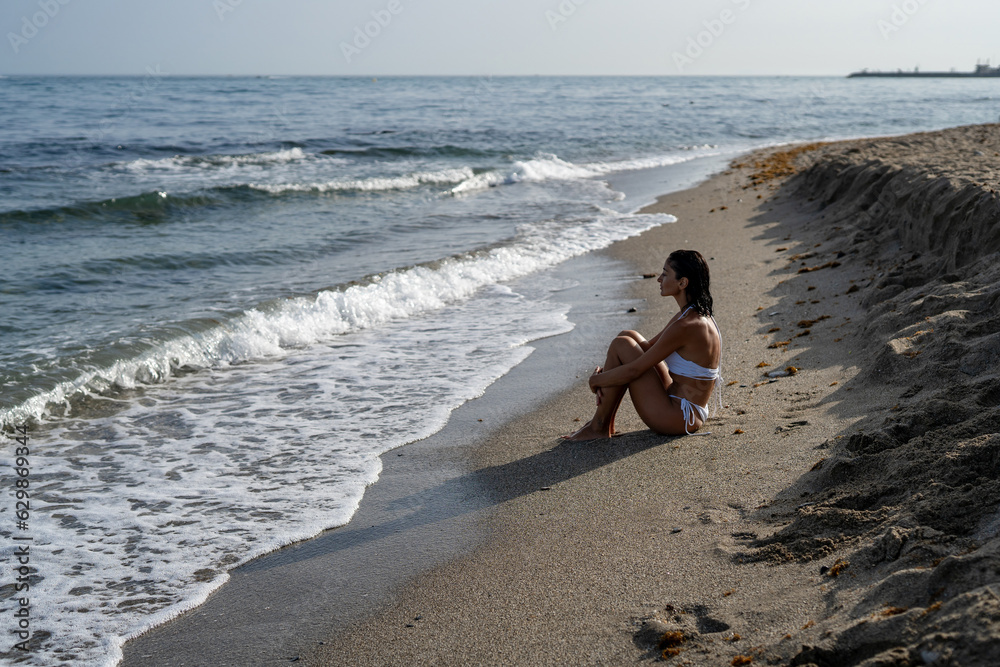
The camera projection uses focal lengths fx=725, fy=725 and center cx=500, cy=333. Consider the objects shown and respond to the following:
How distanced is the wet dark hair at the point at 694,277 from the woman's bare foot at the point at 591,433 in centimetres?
93

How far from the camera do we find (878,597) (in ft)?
7.27

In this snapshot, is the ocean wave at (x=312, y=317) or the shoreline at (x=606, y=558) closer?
the shoreline at (x=606, y=558)

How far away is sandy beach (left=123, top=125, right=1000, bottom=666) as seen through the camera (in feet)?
7.52

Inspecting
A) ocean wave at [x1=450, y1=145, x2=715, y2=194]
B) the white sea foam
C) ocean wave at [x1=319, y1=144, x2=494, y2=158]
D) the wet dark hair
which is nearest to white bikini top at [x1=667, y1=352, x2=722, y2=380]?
the wet dark hair

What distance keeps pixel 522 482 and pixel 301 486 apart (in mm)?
1292

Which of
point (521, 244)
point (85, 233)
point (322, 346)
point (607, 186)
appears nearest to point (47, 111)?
point (85, 233)

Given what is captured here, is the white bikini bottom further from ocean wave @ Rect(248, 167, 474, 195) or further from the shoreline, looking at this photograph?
ocean wave @ Rect(248, 167, 474, 195)

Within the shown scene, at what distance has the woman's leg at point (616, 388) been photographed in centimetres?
436

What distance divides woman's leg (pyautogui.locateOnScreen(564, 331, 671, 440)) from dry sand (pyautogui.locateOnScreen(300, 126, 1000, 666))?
12cm

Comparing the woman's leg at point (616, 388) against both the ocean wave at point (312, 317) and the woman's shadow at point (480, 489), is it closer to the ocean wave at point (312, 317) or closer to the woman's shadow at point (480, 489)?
the woman's shadow at point (480, 489)

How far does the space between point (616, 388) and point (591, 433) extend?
1.11 ft

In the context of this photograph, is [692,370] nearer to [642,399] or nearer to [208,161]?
[642,399]

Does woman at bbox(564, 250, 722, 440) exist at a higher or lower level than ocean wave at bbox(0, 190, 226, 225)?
lower

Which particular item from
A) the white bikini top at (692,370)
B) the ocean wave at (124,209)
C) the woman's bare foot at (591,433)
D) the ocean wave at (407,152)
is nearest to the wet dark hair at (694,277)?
the white bikini top at (692,370)
